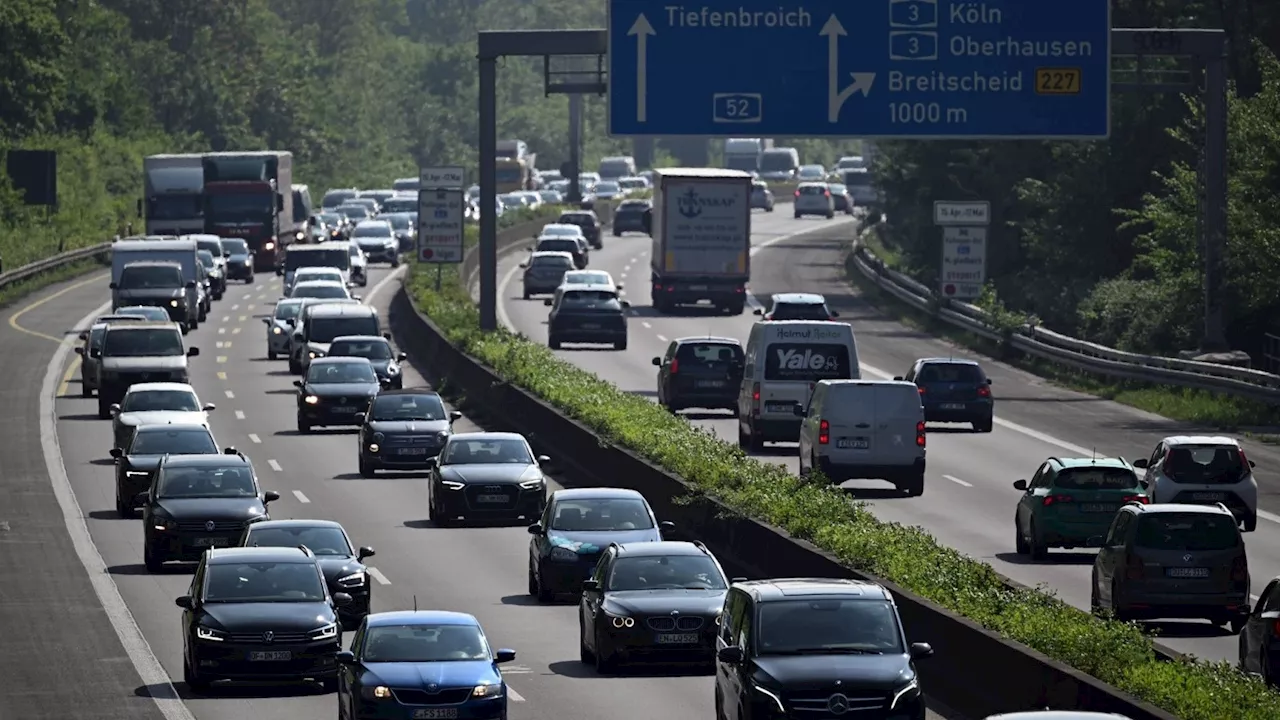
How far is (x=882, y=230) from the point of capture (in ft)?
364

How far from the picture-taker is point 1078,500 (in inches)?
1232

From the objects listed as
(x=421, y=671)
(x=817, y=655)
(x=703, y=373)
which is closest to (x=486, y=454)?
(x=703, y=373)

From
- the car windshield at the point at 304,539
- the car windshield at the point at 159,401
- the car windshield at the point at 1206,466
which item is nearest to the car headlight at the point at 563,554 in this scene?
the car windshield at the point at 304,539

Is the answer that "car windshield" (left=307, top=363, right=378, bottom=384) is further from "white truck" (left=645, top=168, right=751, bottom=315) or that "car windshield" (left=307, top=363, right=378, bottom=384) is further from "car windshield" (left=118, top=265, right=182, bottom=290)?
"white truck" (left=645, top=168, right=751, bottom=315)

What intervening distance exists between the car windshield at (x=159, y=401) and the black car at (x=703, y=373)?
924 centimetres

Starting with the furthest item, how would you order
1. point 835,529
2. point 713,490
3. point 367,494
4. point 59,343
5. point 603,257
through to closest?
point 603,257
point 59,343
point 367,494
point 713,490
point 835,529

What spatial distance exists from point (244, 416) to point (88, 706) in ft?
99.5

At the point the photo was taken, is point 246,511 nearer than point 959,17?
Yes

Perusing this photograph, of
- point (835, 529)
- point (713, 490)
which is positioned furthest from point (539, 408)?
point (835, 529)

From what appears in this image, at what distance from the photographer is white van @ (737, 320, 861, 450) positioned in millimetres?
43188

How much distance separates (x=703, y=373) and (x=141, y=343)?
40.2 ft

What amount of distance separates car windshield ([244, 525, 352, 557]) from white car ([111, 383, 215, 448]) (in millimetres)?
16516

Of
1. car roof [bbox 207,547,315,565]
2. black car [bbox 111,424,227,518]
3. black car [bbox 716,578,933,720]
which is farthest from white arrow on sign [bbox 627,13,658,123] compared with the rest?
black car [bbox 716,578,933,720]

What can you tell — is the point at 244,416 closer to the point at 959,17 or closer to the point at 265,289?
the point at 959,17
